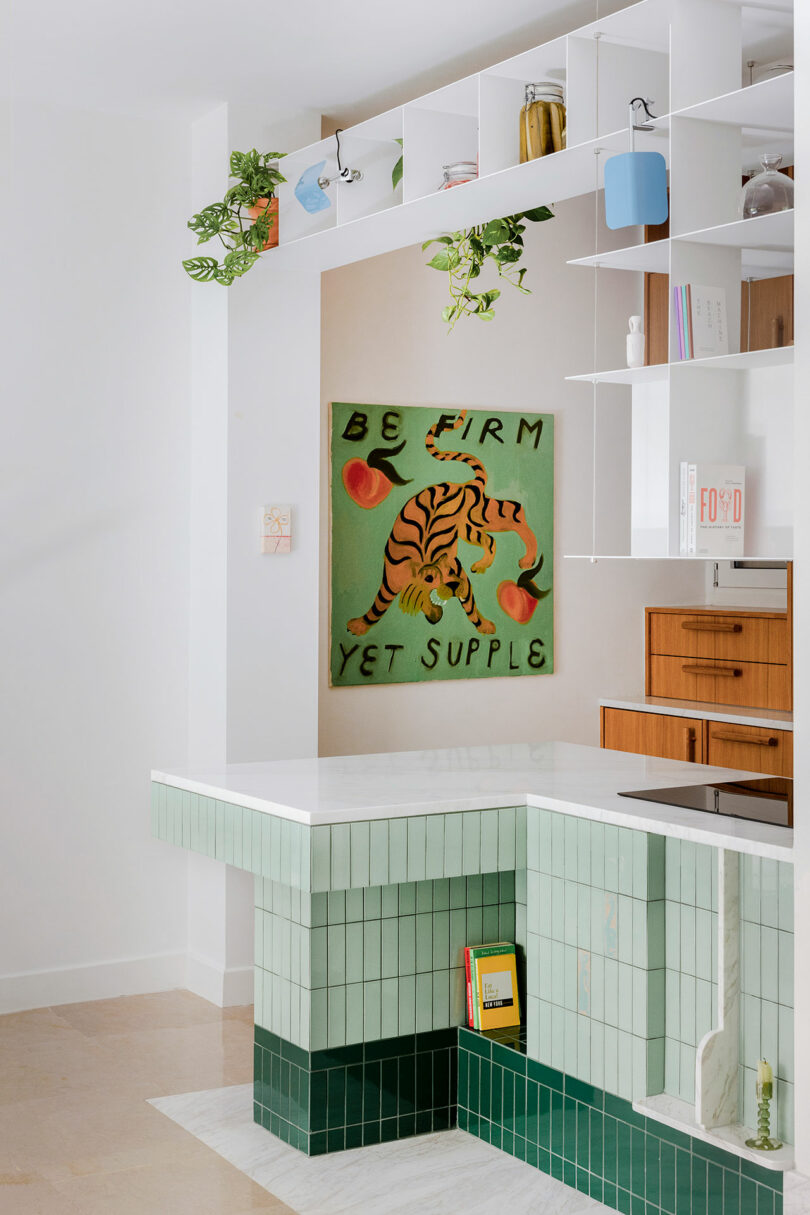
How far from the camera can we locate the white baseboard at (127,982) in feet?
13.7

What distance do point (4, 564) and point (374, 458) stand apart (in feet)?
4.56

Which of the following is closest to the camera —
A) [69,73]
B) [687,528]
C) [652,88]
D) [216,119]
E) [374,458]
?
[687,528]

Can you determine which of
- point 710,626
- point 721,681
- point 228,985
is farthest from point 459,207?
point 228,985

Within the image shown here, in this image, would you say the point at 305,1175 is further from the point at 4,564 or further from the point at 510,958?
the point at 4,564

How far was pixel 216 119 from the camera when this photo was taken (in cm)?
426

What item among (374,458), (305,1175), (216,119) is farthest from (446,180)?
(305,1175)

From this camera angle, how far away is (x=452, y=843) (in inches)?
115

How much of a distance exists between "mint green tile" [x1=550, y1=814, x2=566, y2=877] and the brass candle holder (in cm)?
65

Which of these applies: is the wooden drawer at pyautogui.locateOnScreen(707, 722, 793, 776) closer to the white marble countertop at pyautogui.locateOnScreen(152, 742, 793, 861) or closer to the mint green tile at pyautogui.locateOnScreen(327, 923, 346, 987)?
the white marble countertop at pyautogui.locateOnScreen(152, 742, 793, 861)

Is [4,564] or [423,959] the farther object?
[4,564]

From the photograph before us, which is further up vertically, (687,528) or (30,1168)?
(687,528)

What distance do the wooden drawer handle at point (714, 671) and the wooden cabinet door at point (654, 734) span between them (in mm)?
227

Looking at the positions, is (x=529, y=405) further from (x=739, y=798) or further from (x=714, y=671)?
(x=739, y=798)

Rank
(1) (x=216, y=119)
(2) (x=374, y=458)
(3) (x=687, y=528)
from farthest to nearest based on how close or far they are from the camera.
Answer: (2) (x=374, y=458), (1) (x=216, y=119), (3) (x=687, y=528)
